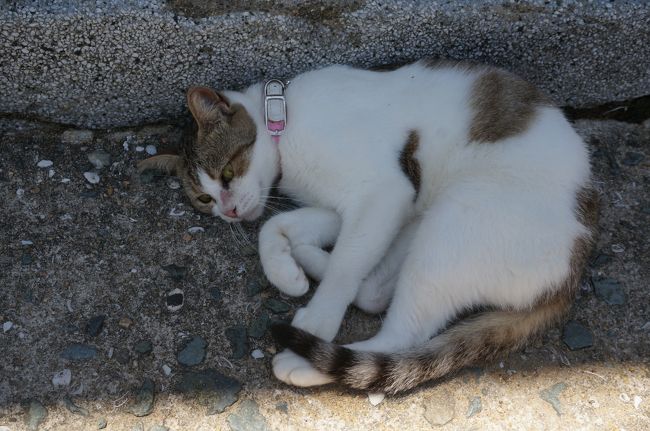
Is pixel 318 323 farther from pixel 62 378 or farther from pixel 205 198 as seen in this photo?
pixel 62 378

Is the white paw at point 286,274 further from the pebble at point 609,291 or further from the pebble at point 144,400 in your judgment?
the pebble at point 609,291

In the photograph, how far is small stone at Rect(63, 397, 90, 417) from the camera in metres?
2.00

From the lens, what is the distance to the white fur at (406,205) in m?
2.03

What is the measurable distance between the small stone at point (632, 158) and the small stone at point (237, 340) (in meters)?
1.88

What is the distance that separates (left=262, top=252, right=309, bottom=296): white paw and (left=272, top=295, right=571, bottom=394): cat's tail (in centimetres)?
25

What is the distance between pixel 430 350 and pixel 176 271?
1.03 m

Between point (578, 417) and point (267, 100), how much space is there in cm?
164

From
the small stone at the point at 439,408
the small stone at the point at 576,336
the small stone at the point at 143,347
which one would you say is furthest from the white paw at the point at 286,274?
the small stone at the point at 576,336

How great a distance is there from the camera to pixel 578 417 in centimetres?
203

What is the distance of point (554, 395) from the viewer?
81.8 inches

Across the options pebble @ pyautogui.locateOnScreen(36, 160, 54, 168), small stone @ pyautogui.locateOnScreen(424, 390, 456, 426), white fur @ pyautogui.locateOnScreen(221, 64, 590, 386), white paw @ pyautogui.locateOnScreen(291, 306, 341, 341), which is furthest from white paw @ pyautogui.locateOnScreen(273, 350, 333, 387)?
pebble @ pyautogui.locateOnScreen(36, 160, 54, 168)

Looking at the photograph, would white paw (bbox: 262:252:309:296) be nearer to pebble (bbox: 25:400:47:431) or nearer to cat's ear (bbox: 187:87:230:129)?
cat's ear (bbox: 187:87:230:129)

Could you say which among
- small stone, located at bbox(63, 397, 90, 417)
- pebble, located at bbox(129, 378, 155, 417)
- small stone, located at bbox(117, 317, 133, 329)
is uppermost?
small stone, located at bbox(117, 317, 133, 329)

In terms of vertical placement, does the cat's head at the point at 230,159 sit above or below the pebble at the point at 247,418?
above
